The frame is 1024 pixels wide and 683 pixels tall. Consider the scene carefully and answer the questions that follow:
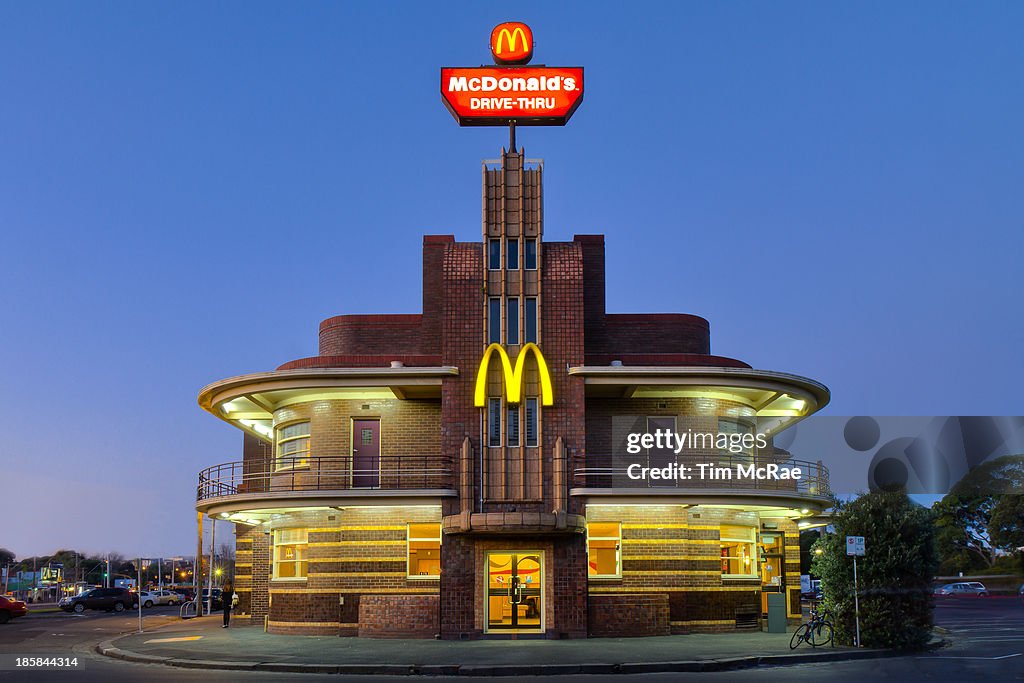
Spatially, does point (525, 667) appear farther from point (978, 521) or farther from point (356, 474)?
point (978, 521)

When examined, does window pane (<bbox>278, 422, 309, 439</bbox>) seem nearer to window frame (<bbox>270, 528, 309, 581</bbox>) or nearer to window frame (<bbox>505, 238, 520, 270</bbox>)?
window frame (<bbox>270, 528, 309, 581</bbox>)

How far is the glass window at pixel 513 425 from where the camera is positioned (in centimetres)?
2967

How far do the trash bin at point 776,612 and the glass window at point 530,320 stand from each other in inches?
410

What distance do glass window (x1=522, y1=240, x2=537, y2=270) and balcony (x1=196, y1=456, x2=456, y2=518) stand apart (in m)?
6.43

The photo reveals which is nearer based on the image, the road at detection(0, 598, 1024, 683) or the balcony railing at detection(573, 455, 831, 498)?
the road at detection(0, 598, 1024, 683)

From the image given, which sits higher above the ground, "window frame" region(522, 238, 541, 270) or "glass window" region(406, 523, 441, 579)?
"window frame" region(522, 238, 541, 270)

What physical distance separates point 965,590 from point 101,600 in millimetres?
54013

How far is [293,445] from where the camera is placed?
32688 millimetres

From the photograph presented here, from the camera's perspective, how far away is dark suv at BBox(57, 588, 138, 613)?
60781mm

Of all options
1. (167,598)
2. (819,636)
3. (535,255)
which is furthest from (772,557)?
→ (167,598)

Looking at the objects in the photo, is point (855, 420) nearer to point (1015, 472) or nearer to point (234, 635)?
point (1015, 472)

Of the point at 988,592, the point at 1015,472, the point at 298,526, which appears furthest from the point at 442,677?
the point at 988,592

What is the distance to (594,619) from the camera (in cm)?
2847

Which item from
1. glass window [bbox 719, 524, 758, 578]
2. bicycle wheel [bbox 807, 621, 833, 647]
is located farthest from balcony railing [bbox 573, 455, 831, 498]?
bicycle wheel [bbox 807, 621, 833, 647]
